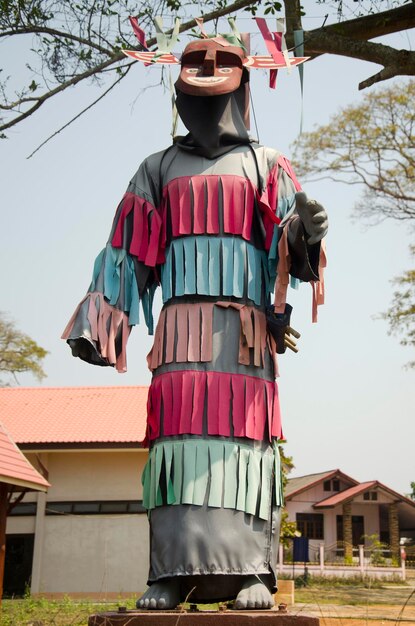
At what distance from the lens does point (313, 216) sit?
10.8 ft

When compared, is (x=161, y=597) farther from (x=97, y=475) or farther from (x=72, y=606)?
(x=97, y=475)

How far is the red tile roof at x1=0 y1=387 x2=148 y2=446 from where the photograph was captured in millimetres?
15727

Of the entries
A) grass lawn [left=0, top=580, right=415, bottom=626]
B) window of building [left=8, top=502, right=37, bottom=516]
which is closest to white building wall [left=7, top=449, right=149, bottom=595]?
window of building [left=8, top=502, right=37, bottom=516]

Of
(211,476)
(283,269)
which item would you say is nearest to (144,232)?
(283,269)

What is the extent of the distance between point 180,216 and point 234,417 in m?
0.97

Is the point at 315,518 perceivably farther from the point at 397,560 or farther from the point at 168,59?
Result: the point at 168,59

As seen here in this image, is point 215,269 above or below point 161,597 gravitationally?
above

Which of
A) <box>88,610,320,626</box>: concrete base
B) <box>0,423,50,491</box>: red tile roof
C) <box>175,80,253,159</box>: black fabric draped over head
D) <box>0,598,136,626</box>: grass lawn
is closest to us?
<box>88,610,320,626</box>: concrete base

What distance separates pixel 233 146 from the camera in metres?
3.84

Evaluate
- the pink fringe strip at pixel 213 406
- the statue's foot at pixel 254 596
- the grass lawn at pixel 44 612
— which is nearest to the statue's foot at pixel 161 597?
the statue's foot at pixel 254 596

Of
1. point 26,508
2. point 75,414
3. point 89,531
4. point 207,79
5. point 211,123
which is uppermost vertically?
point 75,414

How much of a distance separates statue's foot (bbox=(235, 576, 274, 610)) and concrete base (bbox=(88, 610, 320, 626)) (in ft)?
0.28

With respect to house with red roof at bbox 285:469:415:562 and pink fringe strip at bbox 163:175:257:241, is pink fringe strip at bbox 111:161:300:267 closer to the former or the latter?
pink fringe strip at bbox 163:175:257:241

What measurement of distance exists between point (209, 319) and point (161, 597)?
1.16 m
